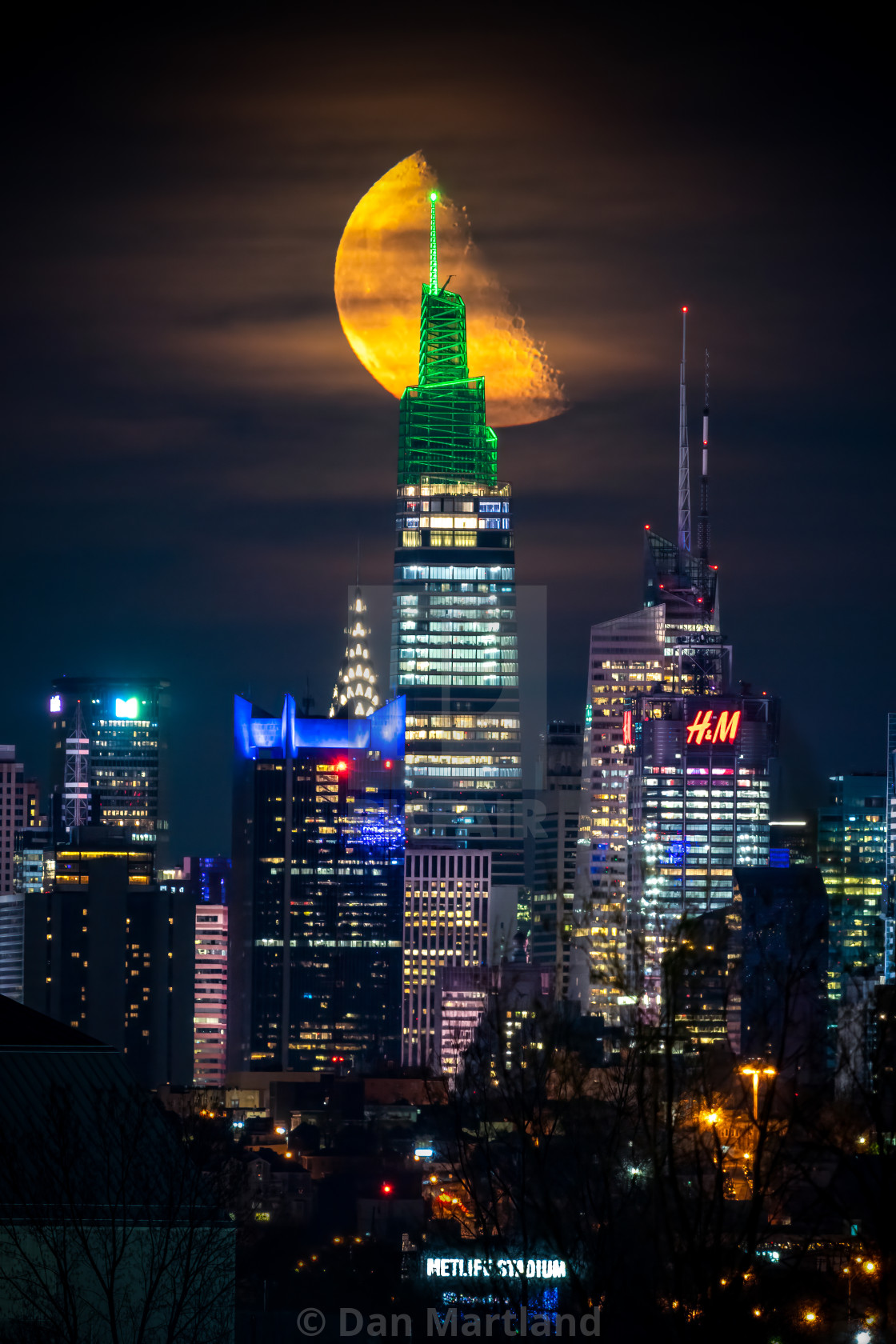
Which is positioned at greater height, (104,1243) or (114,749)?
(114,749)

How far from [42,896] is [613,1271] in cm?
9790

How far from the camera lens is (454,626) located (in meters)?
146

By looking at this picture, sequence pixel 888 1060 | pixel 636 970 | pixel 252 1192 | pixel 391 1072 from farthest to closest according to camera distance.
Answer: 1. pixel 391 1072
2. pixel 252 1192
3. pixel 636 970
4. pixel 888 1060

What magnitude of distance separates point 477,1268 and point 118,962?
7880 centimetres

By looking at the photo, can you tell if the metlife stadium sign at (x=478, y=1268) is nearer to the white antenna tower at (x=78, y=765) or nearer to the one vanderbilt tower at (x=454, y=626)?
the one vanderbilt tower at (x=454, y=626)

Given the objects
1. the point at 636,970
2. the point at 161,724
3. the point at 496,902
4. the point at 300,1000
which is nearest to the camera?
the point at 636,970

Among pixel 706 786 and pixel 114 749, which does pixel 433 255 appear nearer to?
pixel 706 786

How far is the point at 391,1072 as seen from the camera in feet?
316

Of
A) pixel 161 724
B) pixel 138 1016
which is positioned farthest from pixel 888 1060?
pixel 161 724

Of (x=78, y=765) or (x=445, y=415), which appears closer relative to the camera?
(x=445, y=415)

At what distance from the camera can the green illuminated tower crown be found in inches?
5256

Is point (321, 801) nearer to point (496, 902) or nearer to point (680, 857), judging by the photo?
point (496, 902)

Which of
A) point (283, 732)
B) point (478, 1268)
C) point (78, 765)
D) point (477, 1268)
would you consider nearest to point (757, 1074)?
point (478, 1268)

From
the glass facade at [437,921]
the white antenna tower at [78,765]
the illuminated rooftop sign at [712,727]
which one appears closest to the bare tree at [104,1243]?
the illuminated rooftop sign at [712,727]
